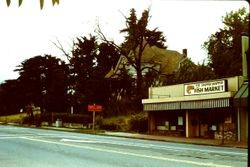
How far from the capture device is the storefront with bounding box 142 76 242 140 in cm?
3416

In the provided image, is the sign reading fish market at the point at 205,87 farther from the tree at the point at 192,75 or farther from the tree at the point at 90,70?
the tree at the point at 90,70

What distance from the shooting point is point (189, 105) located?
37719 mm

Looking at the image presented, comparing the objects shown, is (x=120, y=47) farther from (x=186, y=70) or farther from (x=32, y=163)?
(x=32, y=163)

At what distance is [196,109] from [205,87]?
8.04ft

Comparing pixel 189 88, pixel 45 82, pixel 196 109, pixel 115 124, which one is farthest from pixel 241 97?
pixel 45 82

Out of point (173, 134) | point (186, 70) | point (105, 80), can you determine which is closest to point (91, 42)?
point (105, 80)

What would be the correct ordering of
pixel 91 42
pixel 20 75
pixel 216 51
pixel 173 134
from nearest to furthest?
pixel 173 134, pixel 216 51, pixel 91 42, pixel 20 75

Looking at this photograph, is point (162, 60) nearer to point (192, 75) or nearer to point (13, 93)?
point (192, 75)

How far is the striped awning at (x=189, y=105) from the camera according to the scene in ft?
112

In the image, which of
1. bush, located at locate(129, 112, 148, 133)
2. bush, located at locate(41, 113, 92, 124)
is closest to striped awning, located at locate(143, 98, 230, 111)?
bush, located at locate(129, 112, 148, 133)

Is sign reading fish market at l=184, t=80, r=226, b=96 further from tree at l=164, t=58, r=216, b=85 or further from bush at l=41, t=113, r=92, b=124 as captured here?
bush at l=41, t=113, r=92, b=124

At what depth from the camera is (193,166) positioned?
15719 millimetres

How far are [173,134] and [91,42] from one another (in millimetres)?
40193

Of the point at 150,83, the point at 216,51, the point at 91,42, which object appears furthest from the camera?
the point at 91,42
